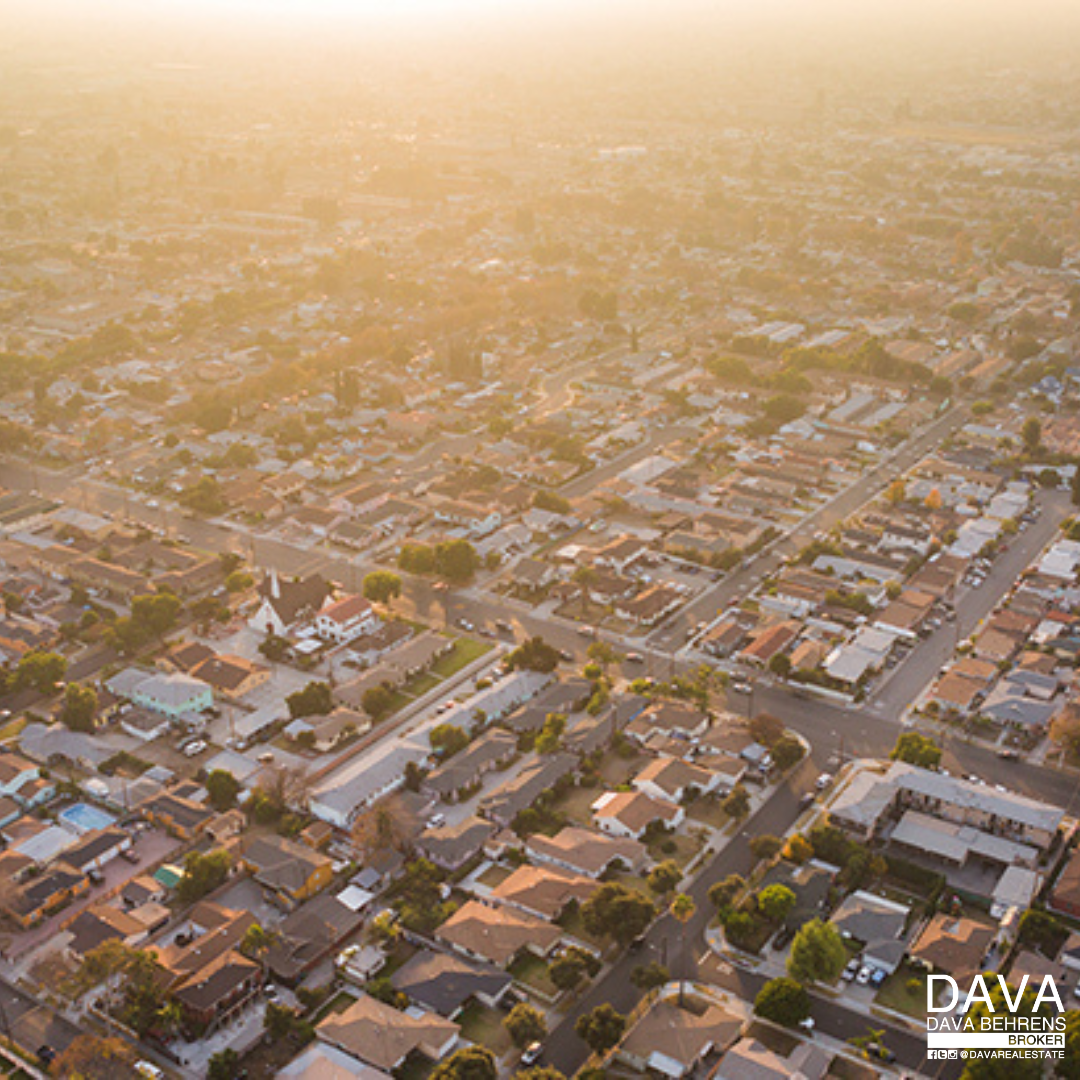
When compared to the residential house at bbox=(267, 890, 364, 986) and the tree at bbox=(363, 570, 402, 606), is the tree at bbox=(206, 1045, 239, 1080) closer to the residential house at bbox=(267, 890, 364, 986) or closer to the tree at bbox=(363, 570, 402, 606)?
the residential house at bbox=(267, 890, 364, 986)

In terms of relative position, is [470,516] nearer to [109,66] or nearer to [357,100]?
[357,100]

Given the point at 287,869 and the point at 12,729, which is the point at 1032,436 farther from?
the point at 12,729

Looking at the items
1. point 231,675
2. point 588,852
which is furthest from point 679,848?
point 231,675

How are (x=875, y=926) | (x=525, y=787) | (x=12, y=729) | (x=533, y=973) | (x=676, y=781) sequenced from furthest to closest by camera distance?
1. (x=12, y=729)
2. (x=676, y=781)
3. (x=525, y=787)
4. (x=875, y=926)
5. (x=533, y=973)

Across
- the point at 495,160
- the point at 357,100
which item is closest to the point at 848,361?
the point at 495,160

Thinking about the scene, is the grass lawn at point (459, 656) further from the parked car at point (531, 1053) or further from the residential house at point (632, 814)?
the parked car at point (531, 1053)

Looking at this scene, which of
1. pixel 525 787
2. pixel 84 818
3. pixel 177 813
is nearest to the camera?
pixel 177 813

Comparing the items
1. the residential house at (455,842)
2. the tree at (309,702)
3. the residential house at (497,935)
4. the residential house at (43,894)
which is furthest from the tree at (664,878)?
the residential house at (43,894)
